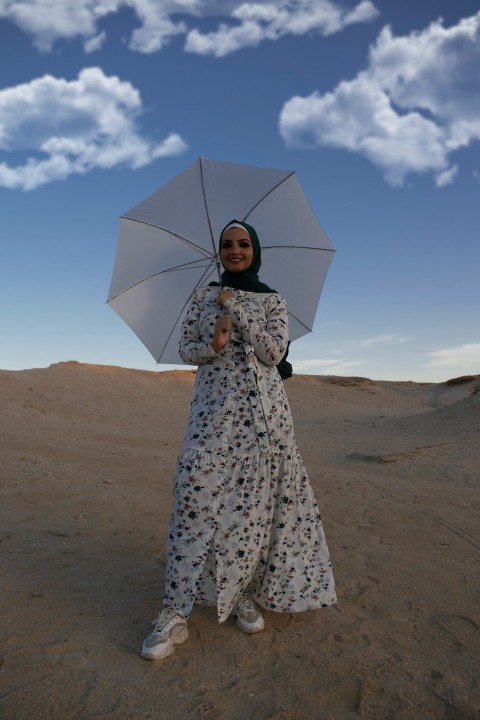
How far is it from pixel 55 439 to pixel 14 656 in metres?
7.79

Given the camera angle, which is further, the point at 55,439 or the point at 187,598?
the point at 55,439

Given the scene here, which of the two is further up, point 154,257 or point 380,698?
point 154,257

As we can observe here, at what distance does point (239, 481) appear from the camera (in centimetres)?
303

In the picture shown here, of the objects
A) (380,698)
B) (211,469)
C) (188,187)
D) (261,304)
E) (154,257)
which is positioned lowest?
(380,698)

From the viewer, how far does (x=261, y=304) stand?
3.32 m

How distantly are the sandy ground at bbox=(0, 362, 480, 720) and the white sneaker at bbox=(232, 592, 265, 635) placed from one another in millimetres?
55

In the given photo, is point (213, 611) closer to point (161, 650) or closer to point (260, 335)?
point (161, 650)

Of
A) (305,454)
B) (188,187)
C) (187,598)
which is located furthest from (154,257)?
(305,454)

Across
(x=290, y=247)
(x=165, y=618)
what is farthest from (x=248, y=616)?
(x=290, y=247)

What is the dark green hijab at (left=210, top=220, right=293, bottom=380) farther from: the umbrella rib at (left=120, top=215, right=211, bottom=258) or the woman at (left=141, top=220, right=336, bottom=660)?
the umbrella rib at (left=120, top=215, right=211, bottom=258)

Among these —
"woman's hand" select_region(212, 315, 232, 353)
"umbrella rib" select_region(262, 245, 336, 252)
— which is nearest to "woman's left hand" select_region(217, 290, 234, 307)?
"woman's hand" select_region(212, 315, 232, 353)

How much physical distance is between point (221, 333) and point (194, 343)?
0.85ft

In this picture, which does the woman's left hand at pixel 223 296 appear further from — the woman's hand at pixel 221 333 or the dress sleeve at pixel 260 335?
the woman's hand at pixel 221 333

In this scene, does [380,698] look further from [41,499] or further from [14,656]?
[41,499]
